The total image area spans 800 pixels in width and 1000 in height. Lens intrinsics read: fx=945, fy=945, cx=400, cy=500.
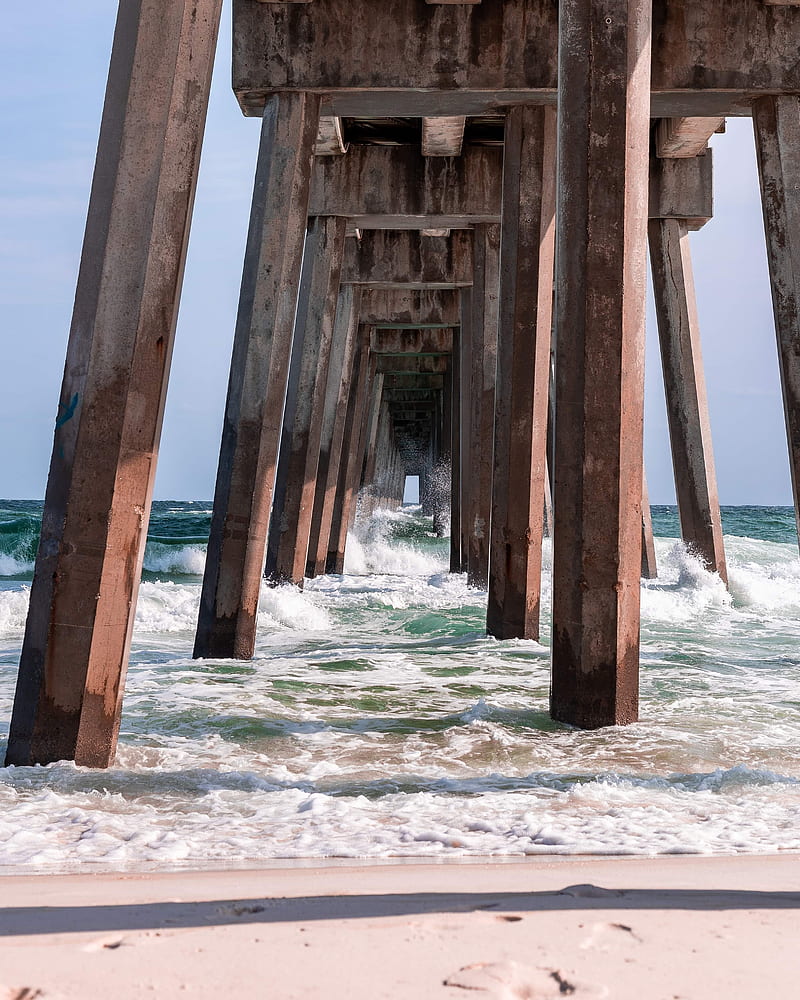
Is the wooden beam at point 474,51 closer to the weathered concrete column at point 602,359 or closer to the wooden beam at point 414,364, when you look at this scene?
the weathered concrete column at point 602,359

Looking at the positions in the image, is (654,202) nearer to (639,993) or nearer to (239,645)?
(239,645)

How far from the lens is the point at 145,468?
367 centimetres

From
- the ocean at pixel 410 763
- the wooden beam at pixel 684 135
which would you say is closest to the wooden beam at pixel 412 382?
the wooden beam at pixel 684 135

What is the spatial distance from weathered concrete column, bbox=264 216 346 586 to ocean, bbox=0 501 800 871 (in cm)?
256

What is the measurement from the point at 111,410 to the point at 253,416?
3.38 metres

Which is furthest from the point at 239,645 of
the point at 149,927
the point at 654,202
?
the point at 654,202

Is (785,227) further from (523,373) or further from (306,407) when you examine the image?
(306,407)

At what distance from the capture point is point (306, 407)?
1179 centimetres

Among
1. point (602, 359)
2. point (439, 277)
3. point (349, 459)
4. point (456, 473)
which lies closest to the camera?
point (602, 359)

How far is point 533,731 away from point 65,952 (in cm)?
309

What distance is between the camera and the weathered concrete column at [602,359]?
14.5ft

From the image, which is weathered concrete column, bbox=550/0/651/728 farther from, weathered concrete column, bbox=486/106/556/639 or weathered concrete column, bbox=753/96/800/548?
weathered concrete column, bbox=753/96/800/548

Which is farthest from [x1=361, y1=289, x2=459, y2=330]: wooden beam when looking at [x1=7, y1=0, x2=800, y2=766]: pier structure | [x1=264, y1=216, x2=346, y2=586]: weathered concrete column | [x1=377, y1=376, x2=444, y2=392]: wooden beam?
[x1=377, y1=376, x2=444, y2=392]: wooden beam

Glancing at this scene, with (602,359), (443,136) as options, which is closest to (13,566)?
(443,136)
